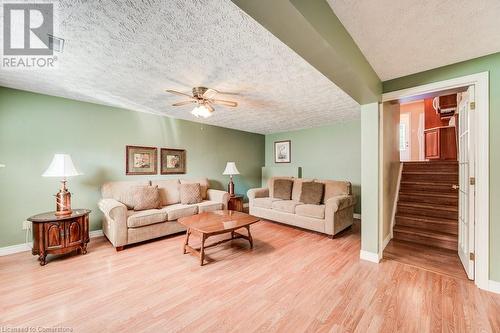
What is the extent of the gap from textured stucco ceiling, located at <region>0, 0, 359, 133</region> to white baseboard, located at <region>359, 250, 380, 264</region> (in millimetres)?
2150

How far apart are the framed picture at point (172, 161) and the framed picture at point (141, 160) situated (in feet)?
0.45

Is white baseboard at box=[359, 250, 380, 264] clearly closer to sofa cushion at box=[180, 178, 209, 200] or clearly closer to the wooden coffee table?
the wooden coffee table

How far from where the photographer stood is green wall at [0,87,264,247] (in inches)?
107

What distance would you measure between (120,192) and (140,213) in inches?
25.1

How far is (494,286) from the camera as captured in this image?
1.89 metres

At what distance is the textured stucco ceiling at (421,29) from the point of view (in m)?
1.32

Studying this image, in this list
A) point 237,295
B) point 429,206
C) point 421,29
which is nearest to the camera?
point 421,29

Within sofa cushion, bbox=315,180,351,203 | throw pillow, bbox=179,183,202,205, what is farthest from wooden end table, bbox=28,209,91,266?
sofa cushion, bbox=315,180,351,203

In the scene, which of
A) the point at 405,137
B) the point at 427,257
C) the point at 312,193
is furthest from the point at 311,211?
the point at 405,137

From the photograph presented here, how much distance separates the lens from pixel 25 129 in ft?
9.16

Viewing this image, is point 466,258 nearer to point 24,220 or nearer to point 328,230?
point 328,230

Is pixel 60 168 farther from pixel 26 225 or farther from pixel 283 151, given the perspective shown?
pixel 283 151

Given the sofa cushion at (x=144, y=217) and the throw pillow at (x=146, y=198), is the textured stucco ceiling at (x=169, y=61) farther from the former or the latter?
the sofa cushion at (x=144, y=217)

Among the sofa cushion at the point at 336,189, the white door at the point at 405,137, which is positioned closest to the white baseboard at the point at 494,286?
the sofa cushion at the point at 336,189
